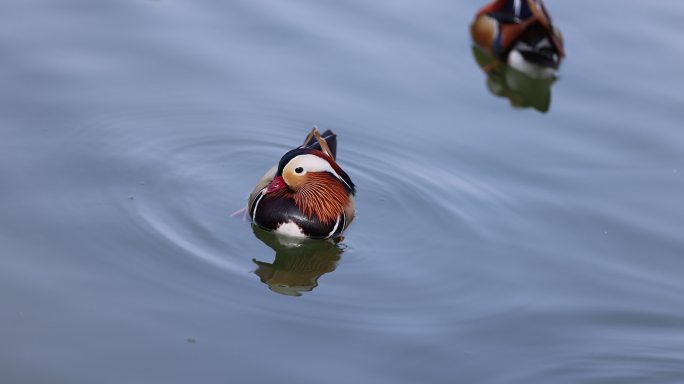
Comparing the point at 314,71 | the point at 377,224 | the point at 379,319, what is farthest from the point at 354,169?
the point at 379,319

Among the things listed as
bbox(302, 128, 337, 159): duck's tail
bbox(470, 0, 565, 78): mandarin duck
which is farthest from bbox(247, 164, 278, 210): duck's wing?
bbox(470, 0, 565, 78): mandarin duck

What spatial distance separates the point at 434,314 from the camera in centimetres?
791

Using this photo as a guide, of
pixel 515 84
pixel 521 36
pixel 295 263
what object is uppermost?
pixel 521 36

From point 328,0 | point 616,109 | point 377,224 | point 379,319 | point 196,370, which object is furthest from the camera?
point 328,0

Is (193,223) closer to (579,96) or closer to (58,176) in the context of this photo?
(58,176)

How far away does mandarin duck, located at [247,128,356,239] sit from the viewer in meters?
9.05

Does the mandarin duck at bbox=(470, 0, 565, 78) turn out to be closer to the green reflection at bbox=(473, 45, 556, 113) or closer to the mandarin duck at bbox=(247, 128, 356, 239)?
the green reflection at bbox=(473, 45, 556, 113)

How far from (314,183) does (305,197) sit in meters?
0.15

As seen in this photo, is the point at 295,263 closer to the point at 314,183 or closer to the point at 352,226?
A: the point at 352,226

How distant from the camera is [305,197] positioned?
9.26m

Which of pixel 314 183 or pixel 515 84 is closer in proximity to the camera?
pixel 314 183

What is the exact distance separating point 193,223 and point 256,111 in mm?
2226

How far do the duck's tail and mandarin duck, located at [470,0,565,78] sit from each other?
373 cm

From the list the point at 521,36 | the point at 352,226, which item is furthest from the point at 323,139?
the point at 521,36
